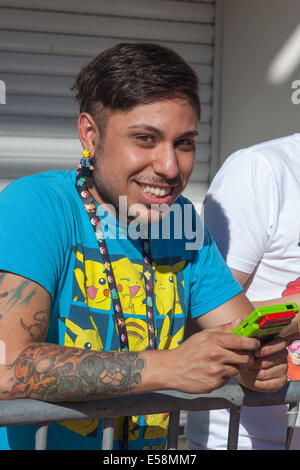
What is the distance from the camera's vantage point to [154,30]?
16.7 ft

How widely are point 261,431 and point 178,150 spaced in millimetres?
1185

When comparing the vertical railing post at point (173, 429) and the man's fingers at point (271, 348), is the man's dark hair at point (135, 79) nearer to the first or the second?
the man's fingers at point (271, 348)

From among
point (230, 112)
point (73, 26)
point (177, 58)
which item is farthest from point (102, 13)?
point (177, 58)

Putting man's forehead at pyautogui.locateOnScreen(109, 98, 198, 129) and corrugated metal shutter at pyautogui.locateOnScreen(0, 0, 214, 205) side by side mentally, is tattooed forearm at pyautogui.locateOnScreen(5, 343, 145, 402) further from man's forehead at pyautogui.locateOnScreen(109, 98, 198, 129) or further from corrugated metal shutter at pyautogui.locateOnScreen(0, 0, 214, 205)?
corrugated metal shutter at pyautogui.locateOnScreen(0, 0, 214, 205)

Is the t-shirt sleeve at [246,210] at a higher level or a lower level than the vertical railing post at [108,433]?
higher

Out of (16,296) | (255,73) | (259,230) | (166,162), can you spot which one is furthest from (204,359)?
(255,73)

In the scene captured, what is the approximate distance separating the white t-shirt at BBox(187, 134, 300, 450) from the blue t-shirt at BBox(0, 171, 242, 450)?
0.16m

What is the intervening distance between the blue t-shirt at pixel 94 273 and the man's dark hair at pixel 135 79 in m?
0.32

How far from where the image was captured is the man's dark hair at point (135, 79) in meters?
2.12

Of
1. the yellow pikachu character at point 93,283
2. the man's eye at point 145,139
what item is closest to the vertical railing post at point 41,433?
the yellow pikachu character at point 93,283

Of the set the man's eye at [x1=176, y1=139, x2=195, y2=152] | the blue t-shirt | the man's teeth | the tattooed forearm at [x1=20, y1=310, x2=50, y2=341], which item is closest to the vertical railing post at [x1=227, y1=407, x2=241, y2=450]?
the blue t-shirt

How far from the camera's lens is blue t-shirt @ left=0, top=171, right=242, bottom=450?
191 cm

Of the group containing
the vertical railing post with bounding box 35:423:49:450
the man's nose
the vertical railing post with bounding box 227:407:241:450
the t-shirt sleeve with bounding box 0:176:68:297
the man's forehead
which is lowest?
the vertical railing post with bounding box 227:407:241:450

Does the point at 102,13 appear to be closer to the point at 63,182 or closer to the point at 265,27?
the point at 265,27
